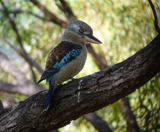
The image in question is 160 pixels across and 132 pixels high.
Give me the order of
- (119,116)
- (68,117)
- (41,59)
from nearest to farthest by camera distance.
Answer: (68,117), (119,116), (41,59)

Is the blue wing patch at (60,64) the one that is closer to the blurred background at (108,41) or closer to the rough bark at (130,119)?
the blurred background at (108,41)

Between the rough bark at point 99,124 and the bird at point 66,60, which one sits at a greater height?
the bird at point 66,60

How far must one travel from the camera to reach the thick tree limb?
2430mm

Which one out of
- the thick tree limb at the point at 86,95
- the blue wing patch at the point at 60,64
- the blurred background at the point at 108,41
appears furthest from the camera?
the blurred background at the point at 108,41

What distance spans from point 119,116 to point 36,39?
10.1 feet

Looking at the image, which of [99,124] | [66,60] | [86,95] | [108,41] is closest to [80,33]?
[66,60]

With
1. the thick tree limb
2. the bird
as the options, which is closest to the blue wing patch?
the bird

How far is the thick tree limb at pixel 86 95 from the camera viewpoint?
2430mm

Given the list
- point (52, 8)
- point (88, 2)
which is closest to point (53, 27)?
point (52, 8)

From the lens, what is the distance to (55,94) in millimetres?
2904

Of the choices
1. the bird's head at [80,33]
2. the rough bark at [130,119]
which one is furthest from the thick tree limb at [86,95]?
the rough bark at [130,119]

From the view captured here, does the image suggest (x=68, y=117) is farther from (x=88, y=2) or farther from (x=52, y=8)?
(x=52, y=8)

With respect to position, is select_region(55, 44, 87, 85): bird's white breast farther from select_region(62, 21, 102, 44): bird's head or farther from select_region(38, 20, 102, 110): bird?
select_region(62, 21, 102, 44): bird's head

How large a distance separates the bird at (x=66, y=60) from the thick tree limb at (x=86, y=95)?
0.45 ft
